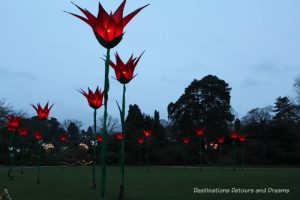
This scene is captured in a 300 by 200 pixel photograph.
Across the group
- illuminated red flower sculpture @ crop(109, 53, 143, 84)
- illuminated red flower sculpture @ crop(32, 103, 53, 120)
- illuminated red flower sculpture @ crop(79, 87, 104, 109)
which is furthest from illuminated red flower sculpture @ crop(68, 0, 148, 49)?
illuminated red flower sculpture @ crop(32, 103, 53, 120)

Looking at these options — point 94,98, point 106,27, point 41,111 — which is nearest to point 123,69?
point 94,98

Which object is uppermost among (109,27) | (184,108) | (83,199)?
(184,108)

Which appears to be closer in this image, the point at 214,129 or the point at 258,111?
the point at 214,129

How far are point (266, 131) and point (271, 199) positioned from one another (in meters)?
40.7

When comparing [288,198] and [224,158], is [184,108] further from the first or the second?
[288,198]

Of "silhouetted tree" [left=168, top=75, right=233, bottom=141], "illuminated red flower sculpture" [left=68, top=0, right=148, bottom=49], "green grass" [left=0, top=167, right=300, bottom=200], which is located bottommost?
"green grass" [left=0, top=167, right=300, bottom=200]

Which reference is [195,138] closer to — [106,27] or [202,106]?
[202,106]

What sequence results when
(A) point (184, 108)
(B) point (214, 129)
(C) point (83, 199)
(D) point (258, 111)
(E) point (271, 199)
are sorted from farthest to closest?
(D) point (258, 111) → (A) point (184, 108) → (B) point (214, 129) → (C) point (83, 199) → (E) point (271, 199)

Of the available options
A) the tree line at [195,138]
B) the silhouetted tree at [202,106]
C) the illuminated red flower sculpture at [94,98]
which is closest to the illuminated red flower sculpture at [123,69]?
the illuminated red flower sculpture at [94,98]

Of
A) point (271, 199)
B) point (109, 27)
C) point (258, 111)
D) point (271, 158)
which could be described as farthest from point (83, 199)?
point (258, 111)

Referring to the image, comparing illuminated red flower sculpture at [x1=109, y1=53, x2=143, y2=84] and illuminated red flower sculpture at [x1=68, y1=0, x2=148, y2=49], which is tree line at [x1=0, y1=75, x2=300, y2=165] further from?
illuminated red flower sculpture at [x1=68, y1=0, x2=148, y2=49]

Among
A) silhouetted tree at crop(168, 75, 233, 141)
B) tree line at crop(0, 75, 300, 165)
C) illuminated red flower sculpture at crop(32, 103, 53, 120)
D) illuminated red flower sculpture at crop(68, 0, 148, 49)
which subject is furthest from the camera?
silhouetted tree at crop(168, 75, 233, 141)

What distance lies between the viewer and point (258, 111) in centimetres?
9162

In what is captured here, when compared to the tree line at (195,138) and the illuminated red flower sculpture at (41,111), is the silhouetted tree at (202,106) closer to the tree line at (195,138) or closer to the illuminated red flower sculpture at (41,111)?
the tree line at (195,138)
